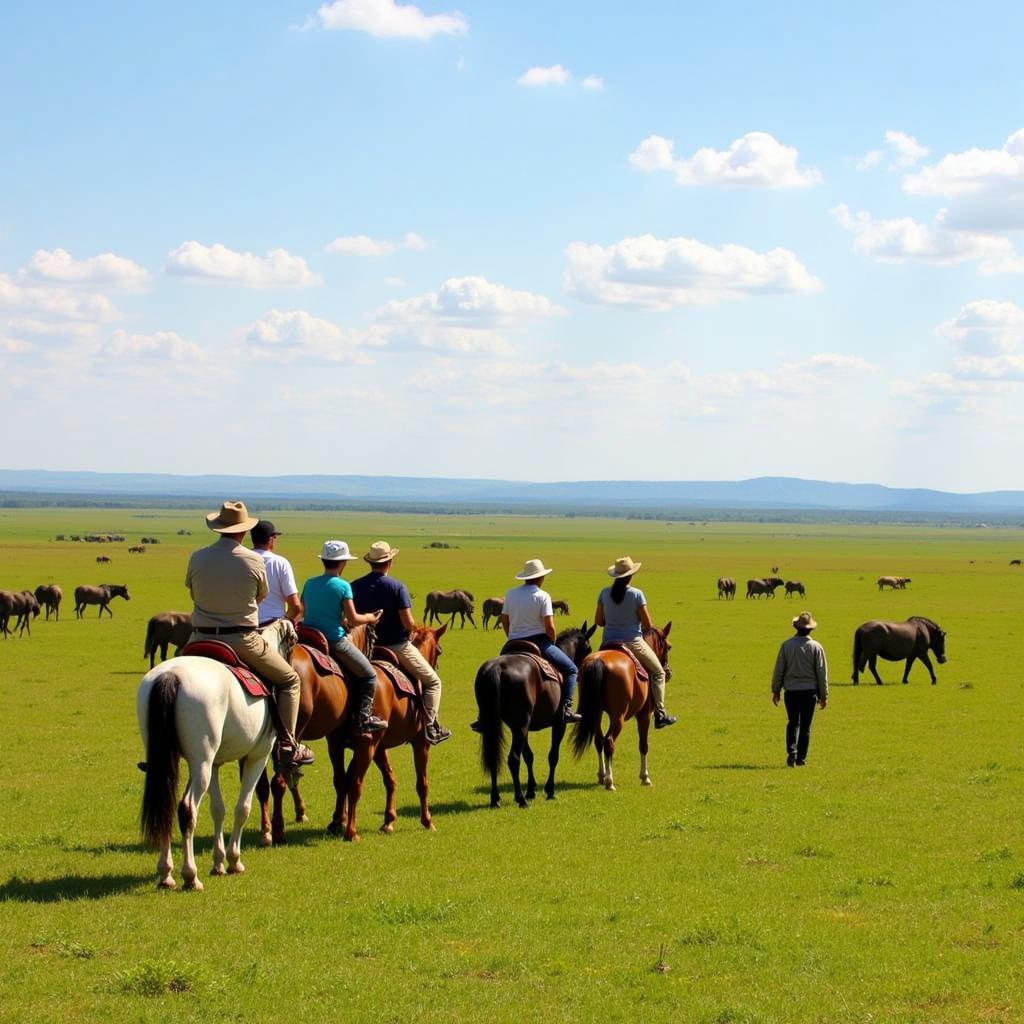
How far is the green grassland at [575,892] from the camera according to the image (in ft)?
26.3

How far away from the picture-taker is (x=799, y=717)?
60.6 ft

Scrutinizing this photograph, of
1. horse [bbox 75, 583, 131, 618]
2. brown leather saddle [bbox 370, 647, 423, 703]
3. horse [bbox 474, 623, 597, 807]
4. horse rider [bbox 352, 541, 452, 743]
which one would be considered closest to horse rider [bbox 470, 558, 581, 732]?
horse [bbox 474, 623, 597, 807]

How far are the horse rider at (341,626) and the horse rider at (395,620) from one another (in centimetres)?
52

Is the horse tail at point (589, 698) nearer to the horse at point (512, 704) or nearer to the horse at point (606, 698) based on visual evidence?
the horse at point (606, 698)

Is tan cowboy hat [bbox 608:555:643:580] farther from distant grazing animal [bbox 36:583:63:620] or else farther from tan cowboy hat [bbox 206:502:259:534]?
distant grazing animal [bbox 36:583:63:620]

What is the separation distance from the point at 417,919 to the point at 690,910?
2.15m

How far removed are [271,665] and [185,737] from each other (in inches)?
48.1

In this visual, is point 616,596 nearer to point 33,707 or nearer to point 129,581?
point 33,707

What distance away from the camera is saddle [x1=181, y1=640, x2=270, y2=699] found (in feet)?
36.4

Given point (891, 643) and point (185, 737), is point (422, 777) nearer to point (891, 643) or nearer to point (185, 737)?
point (185, 737)

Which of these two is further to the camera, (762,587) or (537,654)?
(762,587)

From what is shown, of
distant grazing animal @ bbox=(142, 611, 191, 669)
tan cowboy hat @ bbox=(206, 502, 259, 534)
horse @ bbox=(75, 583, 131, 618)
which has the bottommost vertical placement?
horse @ bbox=(75, 583, 131, 618)

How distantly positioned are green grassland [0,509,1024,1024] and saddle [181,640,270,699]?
1.63 metres

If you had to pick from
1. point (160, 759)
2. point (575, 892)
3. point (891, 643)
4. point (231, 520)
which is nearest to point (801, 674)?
point (575, 892)
